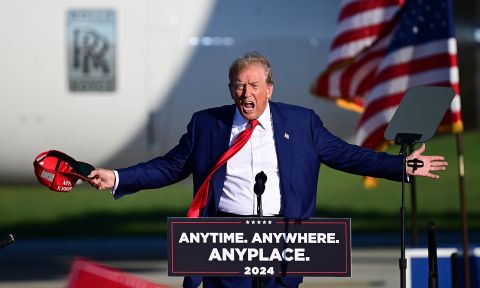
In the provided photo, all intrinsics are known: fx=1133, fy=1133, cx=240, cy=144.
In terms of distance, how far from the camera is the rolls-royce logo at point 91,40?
439 inches

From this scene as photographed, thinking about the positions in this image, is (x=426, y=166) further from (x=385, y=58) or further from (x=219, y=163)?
(x=385, y=58)

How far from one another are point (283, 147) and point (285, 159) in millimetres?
59

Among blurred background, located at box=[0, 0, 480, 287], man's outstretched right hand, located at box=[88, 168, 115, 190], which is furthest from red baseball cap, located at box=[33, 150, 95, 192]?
blurred background, located at box=[0, 0, 480, 287]

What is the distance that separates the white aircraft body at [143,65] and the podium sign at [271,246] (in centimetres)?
706

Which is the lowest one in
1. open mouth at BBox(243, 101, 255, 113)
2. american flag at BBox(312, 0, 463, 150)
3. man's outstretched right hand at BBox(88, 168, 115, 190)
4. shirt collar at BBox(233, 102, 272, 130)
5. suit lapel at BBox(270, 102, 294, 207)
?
man's outstretched right hand at BBox(88, 168, 115, 190)

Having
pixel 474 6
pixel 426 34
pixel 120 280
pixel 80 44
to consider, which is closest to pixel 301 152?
pixel 120 280

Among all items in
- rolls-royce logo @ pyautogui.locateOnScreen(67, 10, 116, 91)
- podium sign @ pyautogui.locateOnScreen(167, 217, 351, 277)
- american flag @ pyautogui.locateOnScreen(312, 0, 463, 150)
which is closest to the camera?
podium sign @ pyautogui.locateOnScreen(167, 217, 351, 277)

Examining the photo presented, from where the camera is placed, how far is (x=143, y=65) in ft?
37.1

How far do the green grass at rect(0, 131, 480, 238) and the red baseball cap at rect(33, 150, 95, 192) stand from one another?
50.0ft

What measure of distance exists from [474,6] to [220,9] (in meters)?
2.78

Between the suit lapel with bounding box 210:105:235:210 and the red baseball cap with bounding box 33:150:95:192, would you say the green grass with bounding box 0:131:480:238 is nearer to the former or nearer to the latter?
the suit lapel with bounding box 210:105:235:210

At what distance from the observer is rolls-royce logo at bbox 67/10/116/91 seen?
439 inches

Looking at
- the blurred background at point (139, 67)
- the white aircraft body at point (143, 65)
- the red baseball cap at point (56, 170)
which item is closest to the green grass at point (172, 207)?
the blurred background at point (139, 67)

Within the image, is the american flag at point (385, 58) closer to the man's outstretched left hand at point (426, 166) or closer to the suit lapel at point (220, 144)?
the man's outstretched left hand at point (426, 166)
